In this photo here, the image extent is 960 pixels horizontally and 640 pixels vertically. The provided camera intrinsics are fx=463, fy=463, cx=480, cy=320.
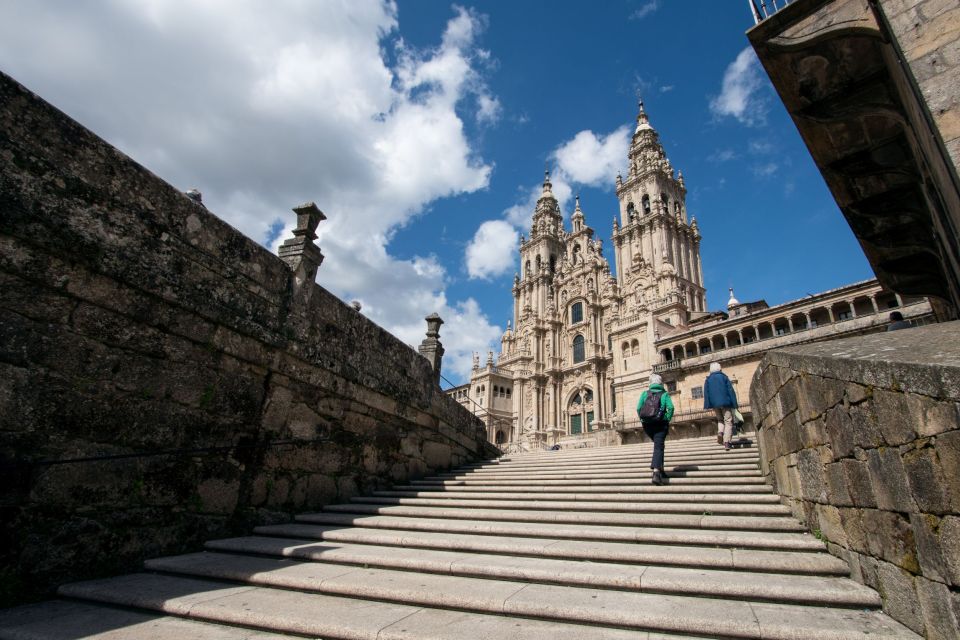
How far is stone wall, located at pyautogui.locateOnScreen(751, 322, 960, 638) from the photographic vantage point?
6.61 ft

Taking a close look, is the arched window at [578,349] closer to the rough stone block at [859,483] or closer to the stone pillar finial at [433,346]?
the stone pillar finial at [433,346]

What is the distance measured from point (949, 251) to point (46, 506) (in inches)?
351

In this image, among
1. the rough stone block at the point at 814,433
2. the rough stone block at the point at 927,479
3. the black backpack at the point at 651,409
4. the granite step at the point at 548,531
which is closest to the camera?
the rough stone block at the point at 927,479

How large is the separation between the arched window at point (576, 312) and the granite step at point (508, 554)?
1718 inches

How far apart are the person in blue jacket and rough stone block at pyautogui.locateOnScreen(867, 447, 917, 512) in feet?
18.3

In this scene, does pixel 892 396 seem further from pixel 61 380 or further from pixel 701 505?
pixel 61 380

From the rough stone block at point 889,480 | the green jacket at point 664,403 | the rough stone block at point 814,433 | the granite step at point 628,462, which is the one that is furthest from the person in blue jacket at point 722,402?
→ the rough stone block at point 889,480

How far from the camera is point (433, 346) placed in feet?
28.9

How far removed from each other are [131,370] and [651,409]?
237 inches

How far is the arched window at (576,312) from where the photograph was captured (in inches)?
1845

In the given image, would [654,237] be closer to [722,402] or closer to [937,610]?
[722,402]

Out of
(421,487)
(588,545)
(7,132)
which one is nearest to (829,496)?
(588,545)

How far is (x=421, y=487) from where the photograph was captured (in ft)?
22.6

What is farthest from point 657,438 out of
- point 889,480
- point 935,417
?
point 935,417
